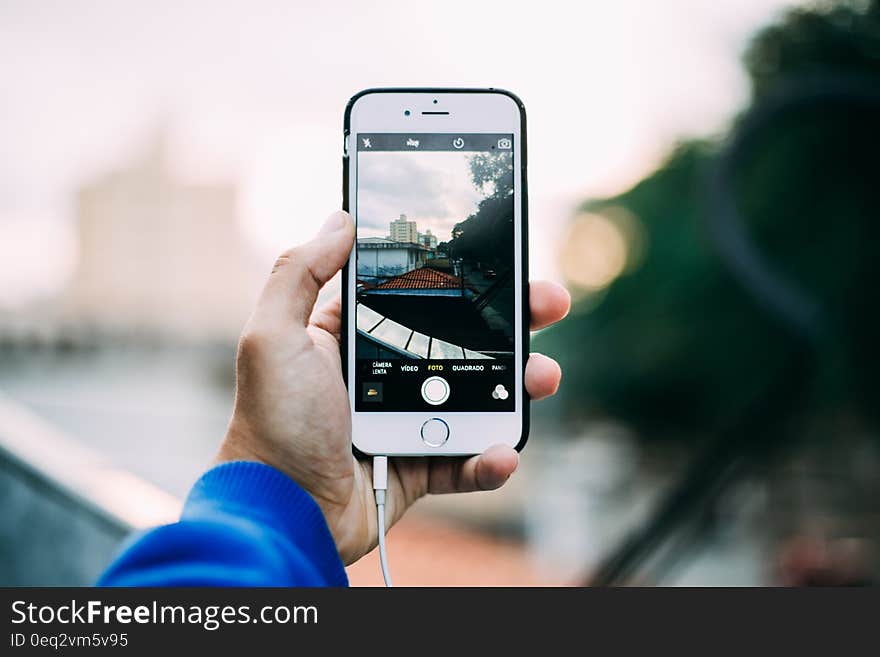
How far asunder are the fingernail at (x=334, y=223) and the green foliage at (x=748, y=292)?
165 cm

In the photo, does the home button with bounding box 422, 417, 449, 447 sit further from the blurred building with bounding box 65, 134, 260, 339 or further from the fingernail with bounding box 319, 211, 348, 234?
the blurred building with bounding box 65, 134, 260, 339

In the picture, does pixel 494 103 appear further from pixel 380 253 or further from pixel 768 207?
pixel 768 207

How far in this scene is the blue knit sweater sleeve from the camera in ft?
2.58

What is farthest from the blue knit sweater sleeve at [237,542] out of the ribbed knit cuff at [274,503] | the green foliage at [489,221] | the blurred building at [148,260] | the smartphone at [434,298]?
the blurred building at [148,260]

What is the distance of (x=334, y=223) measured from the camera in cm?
130

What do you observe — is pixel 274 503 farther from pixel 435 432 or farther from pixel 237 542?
pixel 435 432

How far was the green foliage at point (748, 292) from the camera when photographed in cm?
454

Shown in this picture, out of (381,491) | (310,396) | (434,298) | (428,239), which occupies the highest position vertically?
(428,239)

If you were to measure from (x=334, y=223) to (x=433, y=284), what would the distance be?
0.65 ft

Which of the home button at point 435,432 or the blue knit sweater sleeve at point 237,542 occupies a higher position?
the home button at point 435,432

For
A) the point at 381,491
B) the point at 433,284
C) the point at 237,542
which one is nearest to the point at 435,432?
the point at 381,491

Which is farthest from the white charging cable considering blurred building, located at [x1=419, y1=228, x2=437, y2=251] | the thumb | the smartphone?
blurred building, located at [x1=419, y1=228, x2=437, y2=251]

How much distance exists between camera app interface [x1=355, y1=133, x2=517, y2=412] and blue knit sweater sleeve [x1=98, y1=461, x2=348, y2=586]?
0.30 metres

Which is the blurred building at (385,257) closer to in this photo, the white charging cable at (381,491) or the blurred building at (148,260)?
the white charging cable at (381,491)
